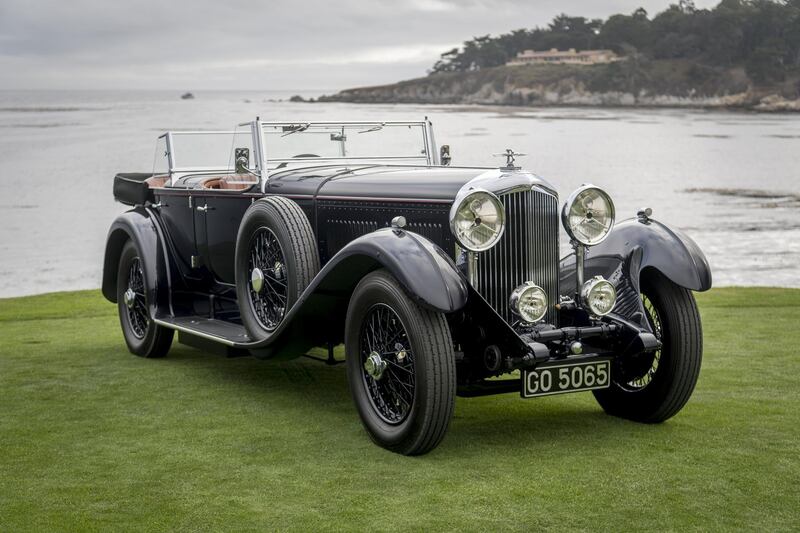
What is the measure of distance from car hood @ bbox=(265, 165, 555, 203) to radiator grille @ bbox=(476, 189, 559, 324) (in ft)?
0.34

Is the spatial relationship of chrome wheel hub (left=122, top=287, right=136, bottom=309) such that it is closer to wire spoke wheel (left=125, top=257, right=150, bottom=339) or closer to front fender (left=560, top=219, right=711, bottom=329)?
wire spoke wheel (left=125, top=257, right=150, bottom=339)

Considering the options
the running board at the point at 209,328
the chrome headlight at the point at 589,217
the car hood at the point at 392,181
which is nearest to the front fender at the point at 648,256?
the chrome headlight at the point at 589,217

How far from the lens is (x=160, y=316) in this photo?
24.5ft

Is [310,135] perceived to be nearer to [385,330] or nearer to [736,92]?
[385,330]

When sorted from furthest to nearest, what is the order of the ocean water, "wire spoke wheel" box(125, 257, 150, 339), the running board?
the ocean water
"wire spoke wheel" box(125, 257, 150, 339)
the running board

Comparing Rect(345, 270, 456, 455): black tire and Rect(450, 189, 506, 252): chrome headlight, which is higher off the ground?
Rect(450, 189, 506, 252): chrome headlight

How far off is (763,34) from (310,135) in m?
66.1

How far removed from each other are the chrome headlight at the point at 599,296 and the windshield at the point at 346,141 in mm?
2562

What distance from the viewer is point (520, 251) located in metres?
5.29

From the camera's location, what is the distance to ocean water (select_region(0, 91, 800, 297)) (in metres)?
18.3

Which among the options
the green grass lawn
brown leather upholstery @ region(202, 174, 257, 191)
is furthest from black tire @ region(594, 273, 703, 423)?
brown leather upholstery @ region(202, 174, 257, 191)

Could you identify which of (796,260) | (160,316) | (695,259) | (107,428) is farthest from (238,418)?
(796,260)

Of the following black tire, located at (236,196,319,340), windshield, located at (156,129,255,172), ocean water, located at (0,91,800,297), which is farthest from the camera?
ocean water, located at (0,91,800,297)

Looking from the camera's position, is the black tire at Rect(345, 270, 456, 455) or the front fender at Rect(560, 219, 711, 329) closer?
the black tire at Rect(345, 270, 456, 455)
